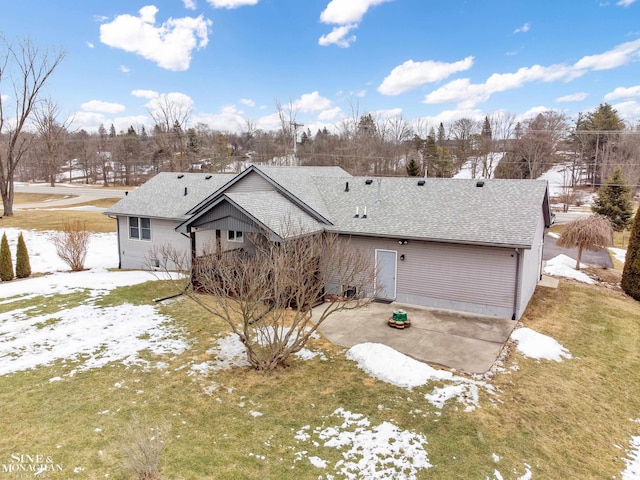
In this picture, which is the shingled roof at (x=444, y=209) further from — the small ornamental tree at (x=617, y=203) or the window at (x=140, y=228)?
the small ornamental tree at (x=617, y=203)

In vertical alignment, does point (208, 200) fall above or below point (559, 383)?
above

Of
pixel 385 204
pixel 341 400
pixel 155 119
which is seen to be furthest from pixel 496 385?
pixel 155 119

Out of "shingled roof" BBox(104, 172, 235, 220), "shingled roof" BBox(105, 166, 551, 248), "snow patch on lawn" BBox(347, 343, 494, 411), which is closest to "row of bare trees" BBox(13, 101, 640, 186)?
"shingled roof" BBox(104, 172, 235, 220)

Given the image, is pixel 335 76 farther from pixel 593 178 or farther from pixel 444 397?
pixel 444 397

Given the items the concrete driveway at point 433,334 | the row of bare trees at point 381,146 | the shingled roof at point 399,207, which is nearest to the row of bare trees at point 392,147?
the row of bare trees at point 381,146

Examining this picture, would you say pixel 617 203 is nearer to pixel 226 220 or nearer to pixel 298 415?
pixel 226 220

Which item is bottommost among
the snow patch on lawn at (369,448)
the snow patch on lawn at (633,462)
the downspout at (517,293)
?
the snow patch on lawn at (633,462)
